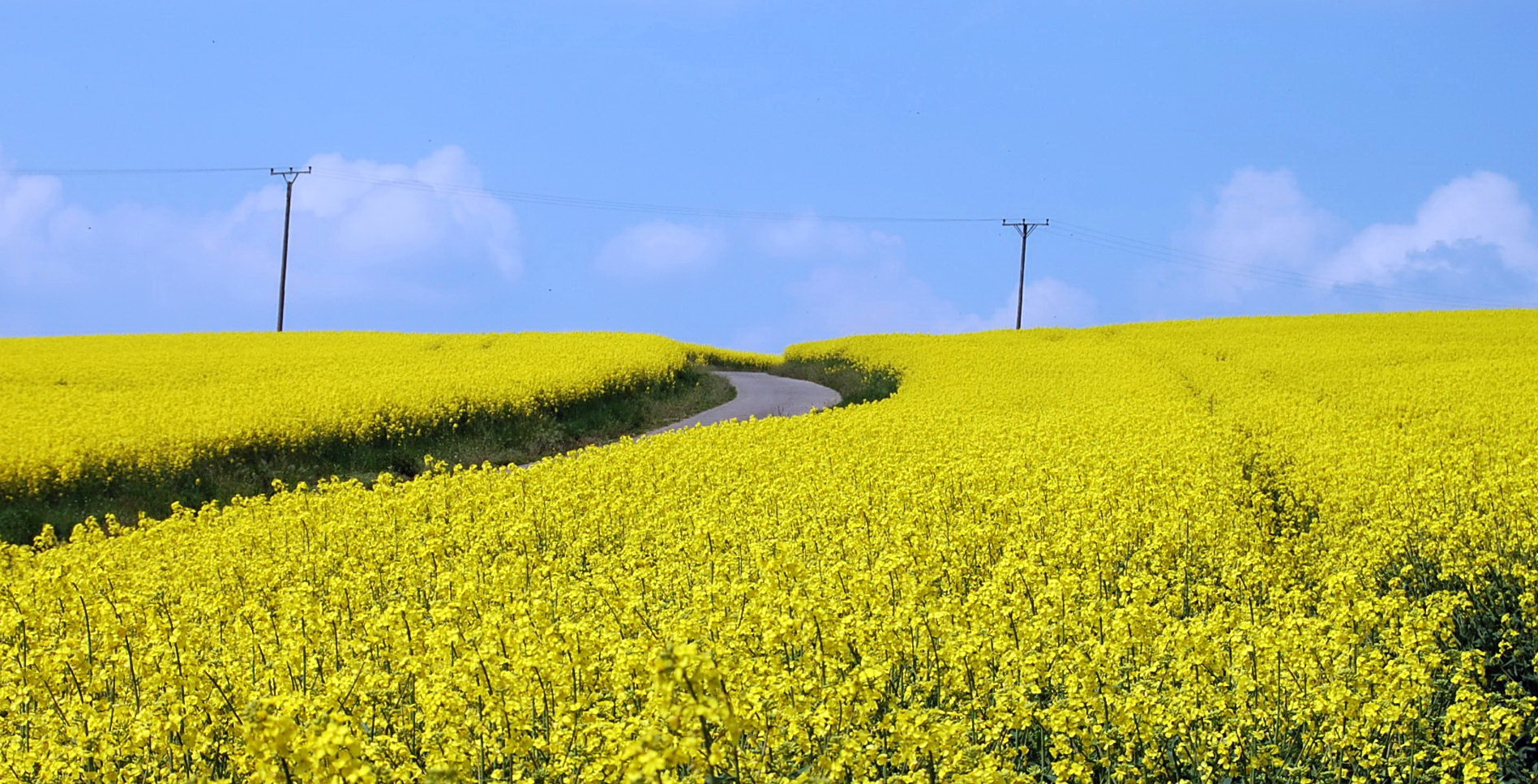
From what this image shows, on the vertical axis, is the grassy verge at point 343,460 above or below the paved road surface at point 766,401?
below

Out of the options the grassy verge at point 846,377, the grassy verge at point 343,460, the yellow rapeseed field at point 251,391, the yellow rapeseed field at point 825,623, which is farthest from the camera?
the grassy verge at point 846,377

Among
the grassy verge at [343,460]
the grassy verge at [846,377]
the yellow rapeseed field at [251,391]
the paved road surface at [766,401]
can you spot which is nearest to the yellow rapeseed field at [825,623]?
the grassy verge at [343,460]

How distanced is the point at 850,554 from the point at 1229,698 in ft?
9.32

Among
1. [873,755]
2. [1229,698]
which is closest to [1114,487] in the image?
[1229,698]

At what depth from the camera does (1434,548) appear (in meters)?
9.20

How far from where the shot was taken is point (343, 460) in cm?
2119

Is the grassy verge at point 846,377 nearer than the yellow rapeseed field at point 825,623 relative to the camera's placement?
No

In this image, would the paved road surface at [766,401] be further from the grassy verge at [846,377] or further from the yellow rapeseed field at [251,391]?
the yellow rapeseed field at [251,391]

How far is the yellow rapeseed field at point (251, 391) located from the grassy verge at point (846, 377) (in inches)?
210

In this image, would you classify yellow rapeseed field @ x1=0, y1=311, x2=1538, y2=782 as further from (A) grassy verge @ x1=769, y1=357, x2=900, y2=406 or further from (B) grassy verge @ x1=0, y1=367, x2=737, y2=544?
(A) grassy verge @ x1=769, y1=357, x2=900, y2=406

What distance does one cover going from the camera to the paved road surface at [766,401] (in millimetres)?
28812

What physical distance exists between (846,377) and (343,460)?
69.0 ft

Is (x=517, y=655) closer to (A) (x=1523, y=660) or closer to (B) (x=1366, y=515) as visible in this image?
(A) (x=1523, y=660)

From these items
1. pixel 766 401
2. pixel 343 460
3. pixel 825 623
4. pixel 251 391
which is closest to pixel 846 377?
pixel 766 401
